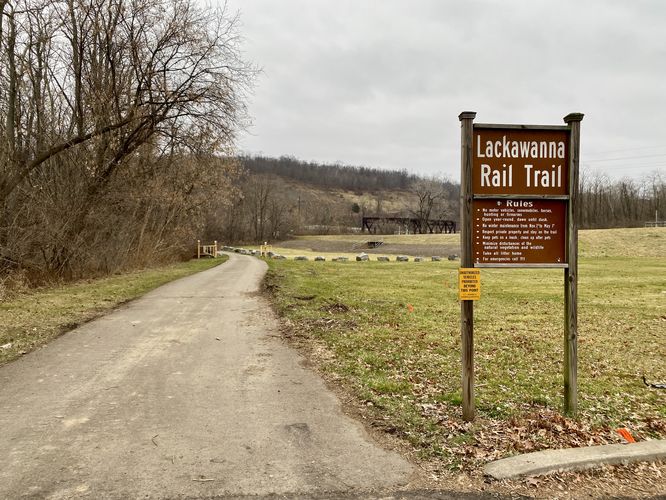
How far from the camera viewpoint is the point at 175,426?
4477mm

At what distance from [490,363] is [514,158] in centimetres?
382

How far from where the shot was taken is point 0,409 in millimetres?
4895

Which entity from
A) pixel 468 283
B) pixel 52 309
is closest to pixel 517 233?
pixel 468 283

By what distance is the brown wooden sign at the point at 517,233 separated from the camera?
4.61m

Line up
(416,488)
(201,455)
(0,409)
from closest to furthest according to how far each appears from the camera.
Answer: (416,488) → (201,455) → (0,409)

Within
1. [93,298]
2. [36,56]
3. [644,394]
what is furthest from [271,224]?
[644,394]

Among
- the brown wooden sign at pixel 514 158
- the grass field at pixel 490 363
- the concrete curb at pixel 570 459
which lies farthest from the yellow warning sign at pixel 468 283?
the concrete curb at pixel 570 459

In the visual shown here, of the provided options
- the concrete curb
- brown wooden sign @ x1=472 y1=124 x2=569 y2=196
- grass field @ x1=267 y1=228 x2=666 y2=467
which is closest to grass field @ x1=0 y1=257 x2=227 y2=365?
grass field @ x1=267 y1=228 x2=666 y2=467

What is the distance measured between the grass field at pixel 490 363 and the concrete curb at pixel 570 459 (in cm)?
21

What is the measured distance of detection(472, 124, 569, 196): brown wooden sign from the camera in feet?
15.0

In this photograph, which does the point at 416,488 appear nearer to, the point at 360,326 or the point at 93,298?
the point at 360,326

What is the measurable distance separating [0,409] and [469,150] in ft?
17.5

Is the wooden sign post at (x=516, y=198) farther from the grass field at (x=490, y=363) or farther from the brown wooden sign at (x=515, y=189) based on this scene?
the grass field at (x=490, y=363)

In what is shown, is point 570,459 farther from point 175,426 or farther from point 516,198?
point 175,426
